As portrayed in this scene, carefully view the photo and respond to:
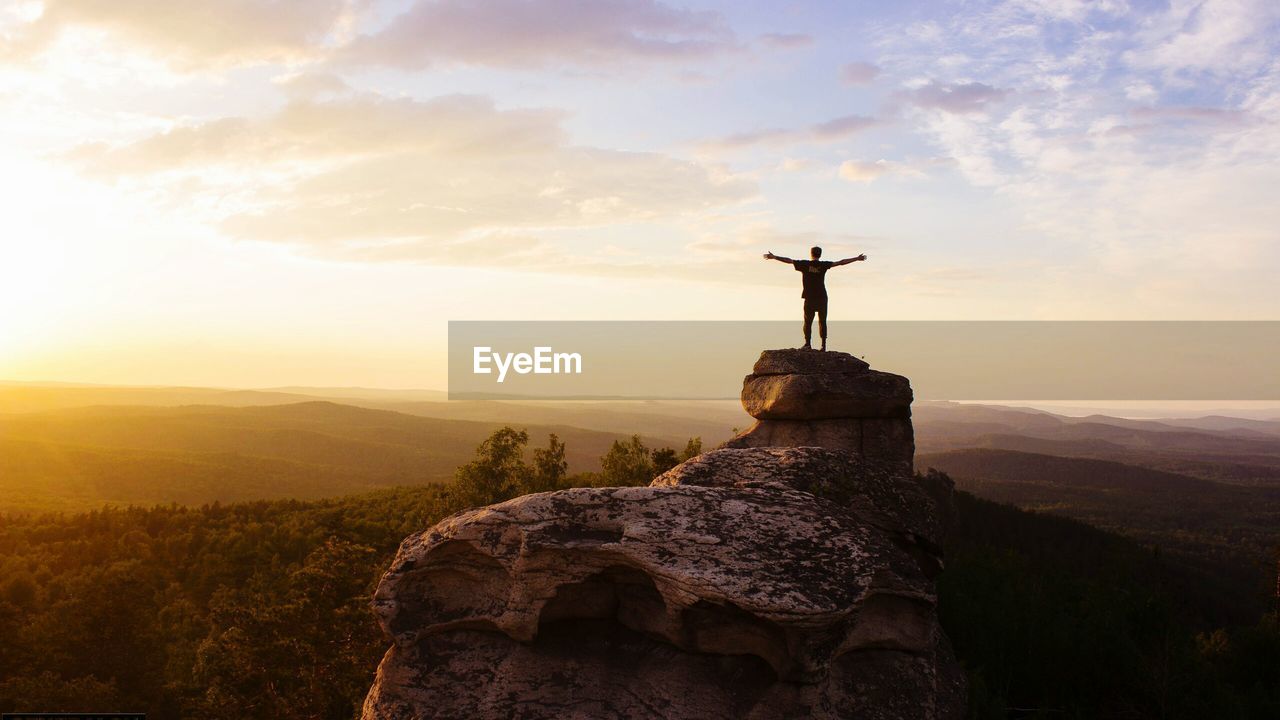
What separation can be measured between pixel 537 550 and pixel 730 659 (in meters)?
3.22

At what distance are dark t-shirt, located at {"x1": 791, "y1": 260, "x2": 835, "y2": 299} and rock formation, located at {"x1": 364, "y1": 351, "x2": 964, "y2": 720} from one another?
13.3m

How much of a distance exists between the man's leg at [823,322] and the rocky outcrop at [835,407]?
0.82 meters

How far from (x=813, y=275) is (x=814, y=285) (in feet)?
1.11

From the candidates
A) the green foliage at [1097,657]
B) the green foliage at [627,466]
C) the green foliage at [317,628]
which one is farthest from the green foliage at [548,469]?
the green foliage at [1097,657]

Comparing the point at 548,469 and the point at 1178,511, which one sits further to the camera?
the point at 1178,511

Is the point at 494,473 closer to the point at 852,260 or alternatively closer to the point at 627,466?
the point at 627,466

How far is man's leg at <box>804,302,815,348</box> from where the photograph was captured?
2561 centimetres

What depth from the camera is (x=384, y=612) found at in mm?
11719

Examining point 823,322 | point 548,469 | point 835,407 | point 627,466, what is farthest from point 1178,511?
point 835,407

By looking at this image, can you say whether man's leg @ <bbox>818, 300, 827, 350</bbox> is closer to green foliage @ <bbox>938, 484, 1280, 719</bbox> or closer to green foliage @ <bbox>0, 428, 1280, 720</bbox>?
green foliage @ <bbox>0, 428, 1280, 720</bbox>

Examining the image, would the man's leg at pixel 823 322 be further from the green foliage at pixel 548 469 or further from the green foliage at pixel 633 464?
the green foliage at pixel 548 469

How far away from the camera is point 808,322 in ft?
85.2

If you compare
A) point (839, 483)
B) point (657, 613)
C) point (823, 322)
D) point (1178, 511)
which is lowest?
point (1178, 511)

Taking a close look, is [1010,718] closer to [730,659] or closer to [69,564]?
[730,659]
